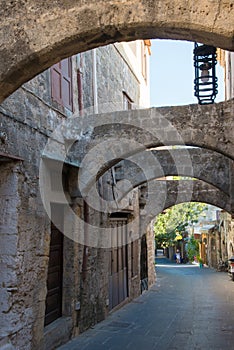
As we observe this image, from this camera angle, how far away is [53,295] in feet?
21.7

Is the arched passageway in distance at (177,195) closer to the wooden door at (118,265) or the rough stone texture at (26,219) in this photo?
the wooden door at (118,265)

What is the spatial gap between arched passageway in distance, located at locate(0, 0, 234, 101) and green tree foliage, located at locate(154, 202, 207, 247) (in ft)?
79.9

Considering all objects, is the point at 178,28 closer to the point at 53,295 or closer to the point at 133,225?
the point at 53,295

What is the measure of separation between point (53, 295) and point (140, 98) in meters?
9.48

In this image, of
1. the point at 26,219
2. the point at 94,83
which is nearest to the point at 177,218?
the point at 94,83

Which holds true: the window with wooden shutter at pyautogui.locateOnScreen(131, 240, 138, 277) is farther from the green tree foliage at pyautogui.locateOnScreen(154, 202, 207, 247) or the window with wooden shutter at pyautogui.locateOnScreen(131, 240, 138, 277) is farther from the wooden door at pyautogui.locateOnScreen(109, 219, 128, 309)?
the green tree foliage at pyautogui.locateOnScreen(154, 202, 207, 247)

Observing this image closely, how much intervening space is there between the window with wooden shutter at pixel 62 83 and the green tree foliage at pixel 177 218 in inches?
802

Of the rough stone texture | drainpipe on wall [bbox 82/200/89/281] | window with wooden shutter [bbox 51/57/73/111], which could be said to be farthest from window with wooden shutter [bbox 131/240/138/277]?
window with wooden shutter [bbox 51/57/73/111]

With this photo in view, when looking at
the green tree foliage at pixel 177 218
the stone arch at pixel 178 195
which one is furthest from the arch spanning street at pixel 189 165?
the green tree foliage at pixel 177 218

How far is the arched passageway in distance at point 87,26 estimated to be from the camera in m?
2.40

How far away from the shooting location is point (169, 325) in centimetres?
841

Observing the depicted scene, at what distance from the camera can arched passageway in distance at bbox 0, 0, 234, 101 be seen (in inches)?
94.5

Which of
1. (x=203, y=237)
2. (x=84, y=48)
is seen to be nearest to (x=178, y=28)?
(x=84, y=48)

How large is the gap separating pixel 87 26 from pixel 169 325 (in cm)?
707
